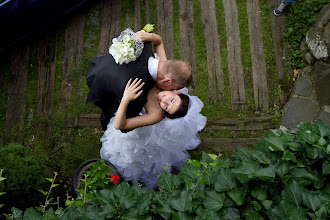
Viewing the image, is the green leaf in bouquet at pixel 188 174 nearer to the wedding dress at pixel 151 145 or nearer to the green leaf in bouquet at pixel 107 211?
the green leaf in bouquet at pixel 107 211

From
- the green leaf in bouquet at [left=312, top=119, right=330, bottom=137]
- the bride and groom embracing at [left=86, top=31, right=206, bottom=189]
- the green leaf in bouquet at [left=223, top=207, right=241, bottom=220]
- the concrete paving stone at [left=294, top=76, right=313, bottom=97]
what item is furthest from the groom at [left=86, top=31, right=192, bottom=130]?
the concrete paving stone at [left=294, top=76, right=313, bottom=97]

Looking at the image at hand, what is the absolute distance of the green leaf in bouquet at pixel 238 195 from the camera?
5.50 ft

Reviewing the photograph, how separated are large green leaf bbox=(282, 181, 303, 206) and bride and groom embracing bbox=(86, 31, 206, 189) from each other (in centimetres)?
124

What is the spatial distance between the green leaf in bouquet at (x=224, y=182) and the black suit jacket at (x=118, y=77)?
1362 millimetres

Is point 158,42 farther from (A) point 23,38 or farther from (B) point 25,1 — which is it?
(A) point 23,38

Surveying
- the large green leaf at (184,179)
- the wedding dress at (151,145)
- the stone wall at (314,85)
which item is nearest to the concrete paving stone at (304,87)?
the stone wall at (314,85)

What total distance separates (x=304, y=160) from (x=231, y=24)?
336 cm

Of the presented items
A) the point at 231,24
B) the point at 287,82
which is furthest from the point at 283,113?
the point at 231,24

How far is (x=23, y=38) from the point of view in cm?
464

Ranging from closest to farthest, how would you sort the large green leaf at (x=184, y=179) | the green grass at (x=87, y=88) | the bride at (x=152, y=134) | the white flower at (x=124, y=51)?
the large green leaf at (x=184, y=179) → the white flower at (x=124, y=51) → the bride at (x=152, y=134) → the green grass at (x=87, y=88)

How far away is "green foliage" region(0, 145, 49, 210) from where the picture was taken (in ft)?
9.56

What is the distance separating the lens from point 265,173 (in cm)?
162

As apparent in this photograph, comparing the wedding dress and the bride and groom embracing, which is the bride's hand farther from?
the wedding dress

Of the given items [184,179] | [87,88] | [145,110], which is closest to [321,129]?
[184,179]
